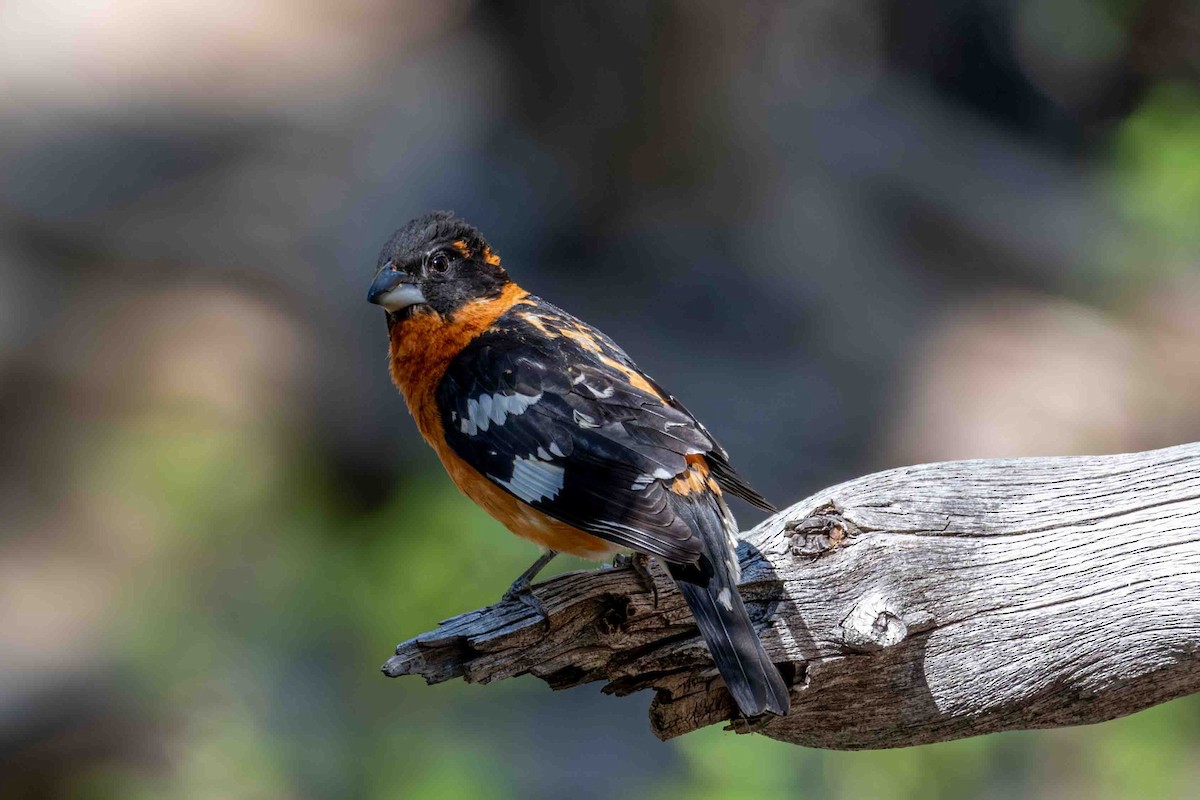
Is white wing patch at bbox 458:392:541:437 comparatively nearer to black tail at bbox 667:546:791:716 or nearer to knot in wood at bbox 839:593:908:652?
black tail at bbox 667:546:791:716

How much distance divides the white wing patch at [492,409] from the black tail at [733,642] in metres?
0.77

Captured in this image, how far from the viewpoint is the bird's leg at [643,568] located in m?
3.62

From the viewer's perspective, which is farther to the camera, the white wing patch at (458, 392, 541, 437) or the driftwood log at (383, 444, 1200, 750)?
the white wing patch at (458, 392, 541, 437)

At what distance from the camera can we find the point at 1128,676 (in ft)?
12.0

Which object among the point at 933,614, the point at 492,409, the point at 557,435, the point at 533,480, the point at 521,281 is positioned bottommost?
the point at 933,614

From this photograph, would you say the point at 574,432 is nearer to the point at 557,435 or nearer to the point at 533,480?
the point at 557,435

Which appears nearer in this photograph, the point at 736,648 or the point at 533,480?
the point at 736,648

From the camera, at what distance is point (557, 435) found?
3703 mm

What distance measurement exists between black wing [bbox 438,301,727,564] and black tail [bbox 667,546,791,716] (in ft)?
0.31

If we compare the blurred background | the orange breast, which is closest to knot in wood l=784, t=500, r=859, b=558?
the orange breast

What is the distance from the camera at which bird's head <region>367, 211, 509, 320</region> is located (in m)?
4.14

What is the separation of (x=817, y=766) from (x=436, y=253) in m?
3.14

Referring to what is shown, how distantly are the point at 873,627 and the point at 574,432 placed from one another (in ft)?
3.47

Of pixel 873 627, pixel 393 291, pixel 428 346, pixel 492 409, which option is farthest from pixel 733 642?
pixel 393 291
